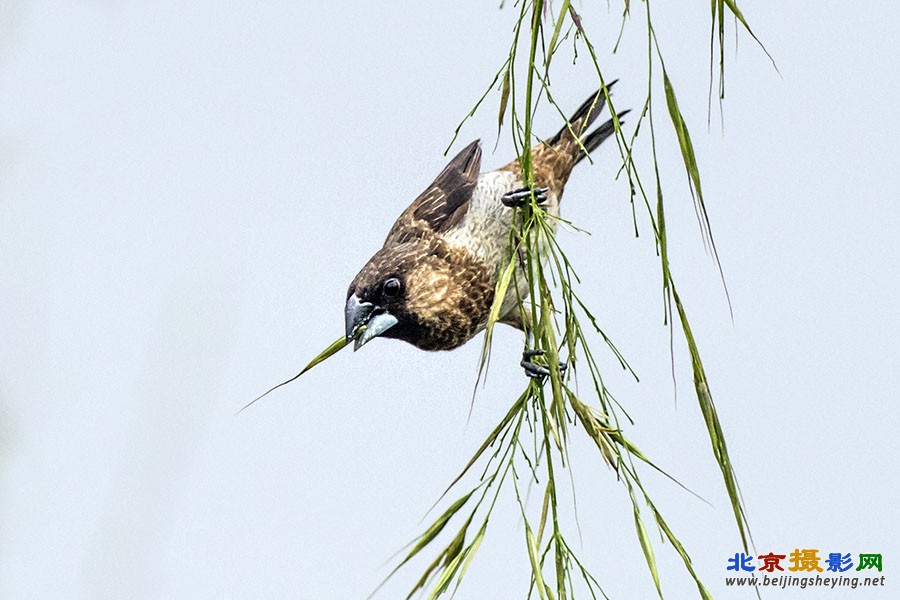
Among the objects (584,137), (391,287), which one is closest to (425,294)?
(391,287)

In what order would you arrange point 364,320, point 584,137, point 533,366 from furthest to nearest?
1. point 584,137
2. point 364,320
3. point 533,366

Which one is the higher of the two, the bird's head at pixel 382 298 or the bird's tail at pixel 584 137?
the bird's tail at pixel 584 137

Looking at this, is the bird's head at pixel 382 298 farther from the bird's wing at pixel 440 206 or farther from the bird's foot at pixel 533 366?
the bird's foot at pixel 533 366

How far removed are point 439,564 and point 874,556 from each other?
521 millimetres

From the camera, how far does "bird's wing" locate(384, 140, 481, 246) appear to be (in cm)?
107

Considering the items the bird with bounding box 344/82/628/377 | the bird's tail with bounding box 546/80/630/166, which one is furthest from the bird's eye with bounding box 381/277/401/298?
the bird's tail with bounding box 546/80/630/166

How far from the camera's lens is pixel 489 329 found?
0.72m

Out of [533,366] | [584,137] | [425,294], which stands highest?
[584,137]

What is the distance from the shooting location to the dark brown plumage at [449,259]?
1026mm

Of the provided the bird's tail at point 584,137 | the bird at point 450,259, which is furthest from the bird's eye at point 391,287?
the bird's tail at point 584,137

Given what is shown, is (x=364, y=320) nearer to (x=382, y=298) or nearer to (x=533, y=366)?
(x=382, y=298)

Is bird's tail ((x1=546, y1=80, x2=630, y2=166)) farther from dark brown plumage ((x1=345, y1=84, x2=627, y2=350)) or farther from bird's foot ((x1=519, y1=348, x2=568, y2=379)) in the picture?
bird's foot ((x1=519, y1=348, x2=568, y2=379))

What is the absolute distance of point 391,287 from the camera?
103 centimetres

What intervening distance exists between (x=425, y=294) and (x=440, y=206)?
8 cm
